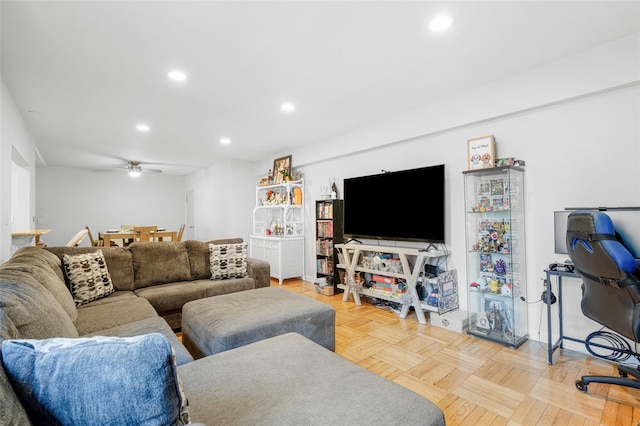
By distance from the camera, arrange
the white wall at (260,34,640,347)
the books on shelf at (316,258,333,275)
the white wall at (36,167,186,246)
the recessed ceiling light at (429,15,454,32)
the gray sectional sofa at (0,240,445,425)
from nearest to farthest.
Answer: the gray sectional sofa at (0,240,445,425), the recessed ceiling light at (429,15,454,32), the white wall at (260,34,640,347), the books on shelf at (316,258,333,275), the white wall at (36,167,186,246)

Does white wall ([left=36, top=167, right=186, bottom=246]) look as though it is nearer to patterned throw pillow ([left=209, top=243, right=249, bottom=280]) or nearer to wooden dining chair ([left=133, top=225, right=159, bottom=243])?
wooden dining chair ([left=133, top=225, right=159, bottom=243])

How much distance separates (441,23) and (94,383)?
2.47 m

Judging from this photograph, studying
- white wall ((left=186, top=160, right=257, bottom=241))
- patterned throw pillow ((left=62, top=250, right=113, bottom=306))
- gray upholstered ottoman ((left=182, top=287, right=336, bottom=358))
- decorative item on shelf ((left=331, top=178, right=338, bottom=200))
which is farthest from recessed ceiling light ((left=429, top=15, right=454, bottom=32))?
white wall ((left=186, top=160, right=257, bottom=241))

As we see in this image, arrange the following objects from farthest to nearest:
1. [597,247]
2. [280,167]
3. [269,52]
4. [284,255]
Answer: [280,167] → [284,255] → [269,52] → [597,247]

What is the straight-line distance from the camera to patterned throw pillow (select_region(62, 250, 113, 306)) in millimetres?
2484

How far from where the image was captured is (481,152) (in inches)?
114

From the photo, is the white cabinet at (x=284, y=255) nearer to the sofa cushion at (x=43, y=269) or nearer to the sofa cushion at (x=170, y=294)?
the sofa cushion at (x=170, y=294)

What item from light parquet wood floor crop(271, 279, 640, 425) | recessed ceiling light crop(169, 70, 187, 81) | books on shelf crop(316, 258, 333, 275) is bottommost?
light parquet wood floor crop(271, 279, 640, 425)

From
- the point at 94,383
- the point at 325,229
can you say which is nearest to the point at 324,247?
the point at 325,229

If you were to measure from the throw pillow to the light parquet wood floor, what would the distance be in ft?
5.45

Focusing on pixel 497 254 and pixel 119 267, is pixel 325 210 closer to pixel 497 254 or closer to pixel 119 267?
pixel 497 254

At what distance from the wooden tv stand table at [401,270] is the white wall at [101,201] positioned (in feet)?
21.5

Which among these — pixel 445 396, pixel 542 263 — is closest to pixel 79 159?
pixel 445 396

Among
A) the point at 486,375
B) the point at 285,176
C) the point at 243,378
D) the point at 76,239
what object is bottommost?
the point at 486,375
